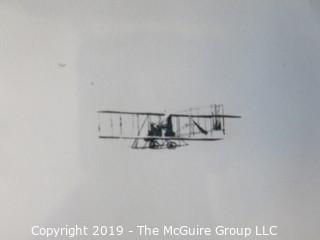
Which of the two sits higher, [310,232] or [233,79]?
[233,79]

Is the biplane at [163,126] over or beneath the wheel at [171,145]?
over

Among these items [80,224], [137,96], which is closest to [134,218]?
[80,224]

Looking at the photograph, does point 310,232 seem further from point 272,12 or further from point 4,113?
point 4,113

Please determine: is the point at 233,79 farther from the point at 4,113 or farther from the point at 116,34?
the point at 4,113

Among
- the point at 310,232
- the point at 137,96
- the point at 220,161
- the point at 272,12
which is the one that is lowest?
the point at 310,232

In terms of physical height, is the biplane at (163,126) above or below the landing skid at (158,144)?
above
